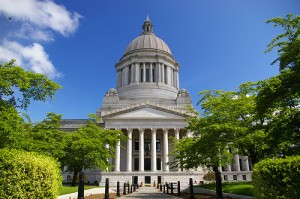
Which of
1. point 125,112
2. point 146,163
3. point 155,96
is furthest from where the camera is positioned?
point 155,96

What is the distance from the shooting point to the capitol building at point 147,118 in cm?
5528

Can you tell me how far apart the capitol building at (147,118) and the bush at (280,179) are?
32.3 metres

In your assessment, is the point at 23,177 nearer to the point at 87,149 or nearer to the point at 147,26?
the point at 87,149

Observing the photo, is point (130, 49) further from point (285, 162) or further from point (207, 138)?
point (285, 162)

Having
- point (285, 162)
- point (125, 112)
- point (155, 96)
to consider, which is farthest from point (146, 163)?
point (285, 162)

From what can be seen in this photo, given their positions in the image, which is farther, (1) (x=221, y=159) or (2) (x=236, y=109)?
(1) (x=221, y=159)

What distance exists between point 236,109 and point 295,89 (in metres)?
10.3

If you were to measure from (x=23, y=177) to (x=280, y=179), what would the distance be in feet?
31.9

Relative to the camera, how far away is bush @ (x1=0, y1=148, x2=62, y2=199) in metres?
10.1

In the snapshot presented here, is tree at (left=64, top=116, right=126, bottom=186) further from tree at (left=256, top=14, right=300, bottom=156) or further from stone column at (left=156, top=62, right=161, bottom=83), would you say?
stone column at (left=156, top=62, right=161, bottom=83)

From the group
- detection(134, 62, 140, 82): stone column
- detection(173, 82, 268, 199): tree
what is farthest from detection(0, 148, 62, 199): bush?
detection(134, 62, 140, 82): stone column

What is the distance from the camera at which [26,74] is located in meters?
17.4

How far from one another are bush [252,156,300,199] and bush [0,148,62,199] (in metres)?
8.46

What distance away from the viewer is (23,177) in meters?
10.2
